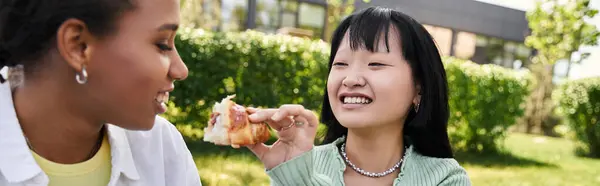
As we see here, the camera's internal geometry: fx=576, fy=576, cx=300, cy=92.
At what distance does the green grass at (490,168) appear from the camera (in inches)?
207

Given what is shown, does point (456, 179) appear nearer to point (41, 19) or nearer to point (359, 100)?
point (359, 100)

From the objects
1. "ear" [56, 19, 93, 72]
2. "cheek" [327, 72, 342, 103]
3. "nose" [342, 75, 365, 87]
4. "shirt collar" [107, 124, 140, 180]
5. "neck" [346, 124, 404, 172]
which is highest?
"ear" [56, 19, 93, 72]

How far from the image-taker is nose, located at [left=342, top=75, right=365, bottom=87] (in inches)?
83.3

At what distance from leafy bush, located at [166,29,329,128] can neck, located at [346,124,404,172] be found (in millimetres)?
4857

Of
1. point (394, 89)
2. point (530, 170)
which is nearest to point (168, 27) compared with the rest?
point (394, 89)

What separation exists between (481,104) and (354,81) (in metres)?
7.97

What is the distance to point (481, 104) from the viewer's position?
377 inches

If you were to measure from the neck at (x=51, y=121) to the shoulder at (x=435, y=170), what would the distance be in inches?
51.0

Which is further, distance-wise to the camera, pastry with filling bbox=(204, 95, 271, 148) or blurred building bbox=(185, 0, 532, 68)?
blurred building bbox=(185, 0, 532, 68)

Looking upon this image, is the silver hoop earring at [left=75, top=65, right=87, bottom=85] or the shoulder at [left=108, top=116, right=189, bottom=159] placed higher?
the silver hoop earring at [left=75, top=65, right=87, bottom=85]

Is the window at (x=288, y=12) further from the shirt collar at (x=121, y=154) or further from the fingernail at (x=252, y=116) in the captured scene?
the shirt collar at (x=121, y=154)

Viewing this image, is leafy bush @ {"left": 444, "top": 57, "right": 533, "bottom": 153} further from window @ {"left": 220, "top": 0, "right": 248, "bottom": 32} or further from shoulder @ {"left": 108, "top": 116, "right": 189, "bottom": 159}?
window @ {"left": 220, "top": 0, "right": 248, "bottom": 32}

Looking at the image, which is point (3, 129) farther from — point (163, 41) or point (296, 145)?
point (296, 145)

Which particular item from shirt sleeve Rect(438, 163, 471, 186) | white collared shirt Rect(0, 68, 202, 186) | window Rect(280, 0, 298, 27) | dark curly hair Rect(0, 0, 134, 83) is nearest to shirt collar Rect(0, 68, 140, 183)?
white collared shirt Rect(0, 68, 202, 186)
